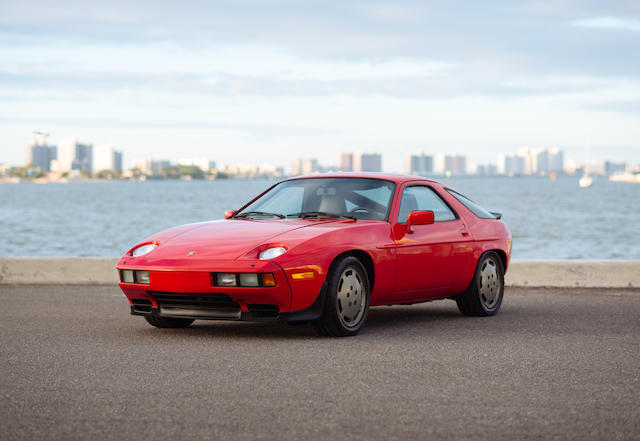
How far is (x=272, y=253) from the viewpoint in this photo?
7.96 metres

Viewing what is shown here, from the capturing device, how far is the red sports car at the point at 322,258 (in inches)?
314

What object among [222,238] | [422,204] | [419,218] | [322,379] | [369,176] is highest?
[369,176]

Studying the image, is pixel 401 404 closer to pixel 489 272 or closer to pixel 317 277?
pixel 317 277

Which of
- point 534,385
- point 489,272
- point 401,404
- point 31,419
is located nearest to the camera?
point 31,419

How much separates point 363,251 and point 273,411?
327 centimetres

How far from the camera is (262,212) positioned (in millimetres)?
9359

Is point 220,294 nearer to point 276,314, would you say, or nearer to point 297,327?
point 276,314

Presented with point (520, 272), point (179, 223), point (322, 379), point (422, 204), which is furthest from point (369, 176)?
point (179, 223)

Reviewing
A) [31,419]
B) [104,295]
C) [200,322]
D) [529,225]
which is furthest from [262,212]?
[529,225]

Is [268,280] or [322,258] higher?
[322,258]

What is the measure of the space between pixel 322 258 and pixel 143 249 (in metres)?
1.61

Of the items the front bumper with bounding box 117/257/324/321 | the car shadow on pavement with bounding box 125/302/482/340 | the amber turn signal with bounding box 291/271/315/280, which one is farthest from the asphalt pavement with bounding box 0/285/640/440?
the amber turn signal with bounding box 291/271/315/280

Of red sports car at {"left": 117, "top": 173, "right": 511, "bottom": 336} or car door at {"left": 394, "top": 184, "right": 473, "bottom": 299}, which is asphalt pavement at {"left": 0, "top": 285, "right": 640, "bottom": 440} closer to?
red sports car at {"left": 117, "top": 173, "right": 511, "bottom": 336}

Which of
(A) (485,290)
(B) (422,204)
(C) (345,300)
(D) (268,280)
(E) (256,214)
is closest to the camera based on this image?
(D) (268,280)
